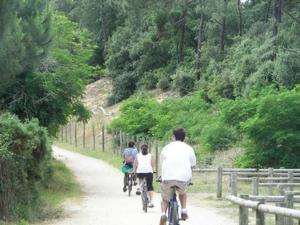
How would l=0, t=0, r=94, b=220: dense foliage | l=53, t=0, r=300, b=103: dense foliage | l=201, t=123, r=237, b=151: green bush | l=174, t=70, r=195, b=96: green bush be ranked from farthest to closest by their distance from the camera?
l=174, t=70, r=195, b=96: green bush → l=53, t=0, r=300, b=103: dense foliage → l=201, t=123, r=237, b=151: green bush → l=0, t=0, r=94, b=220: dense foliage

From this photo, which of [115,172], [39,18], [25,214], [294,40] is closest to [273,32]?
[294,40]

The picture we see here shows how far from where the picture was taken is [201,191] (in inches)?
1073

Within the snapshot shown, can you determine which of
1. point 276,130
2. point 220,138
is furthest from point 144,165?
point 220,138

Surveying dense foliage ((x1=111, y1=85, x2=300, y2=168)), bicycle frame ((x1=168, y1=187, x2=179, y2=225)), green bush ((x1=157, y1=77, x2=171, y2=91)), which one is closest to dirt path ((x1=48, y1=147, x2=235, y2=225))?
bicycle frame ((x1=168, y1=187, x2=179, y2=225))

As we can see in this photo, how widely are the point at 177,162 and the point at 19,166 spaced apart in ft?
18.8

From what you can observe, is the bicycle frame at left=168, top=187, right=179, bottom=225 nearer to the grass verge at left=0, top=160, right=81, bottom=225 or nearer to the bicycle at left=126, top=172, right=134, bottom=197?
the grass verge at left=0, top=160, right=81, bottom=225

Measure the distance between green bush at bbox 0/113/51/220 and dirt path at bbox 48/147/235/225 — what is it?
104 cm

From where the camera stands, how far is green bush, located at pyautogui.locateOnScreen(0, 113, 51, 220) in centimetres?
1678

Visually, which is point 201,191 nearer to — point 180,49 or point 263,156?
point 263,156

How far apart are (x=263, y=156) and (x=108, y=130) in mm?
24852

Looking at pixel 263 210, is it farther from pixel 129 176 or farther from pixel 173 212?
pixel 129 176

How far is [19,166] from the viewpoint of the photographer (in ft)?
57.4

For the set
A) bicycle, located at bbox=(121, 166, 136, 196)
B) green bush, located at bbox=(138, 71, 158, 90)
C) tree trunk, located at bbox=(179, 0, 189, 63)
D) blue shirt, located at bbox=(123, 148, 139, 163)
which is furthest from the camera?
green bush, located at bbox=(138, 71, 158, 90)

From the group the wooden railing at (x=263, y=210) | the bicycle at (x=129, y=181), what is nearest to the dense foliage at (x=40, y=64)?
the bicycle at (x=129, y=181)
